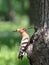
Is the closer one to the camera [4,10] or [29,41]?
[29,41]

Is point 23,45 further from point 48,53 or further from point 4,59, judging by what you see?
point 4,59

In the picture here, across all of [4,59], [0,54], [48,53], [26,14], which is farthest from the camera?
[26,14]

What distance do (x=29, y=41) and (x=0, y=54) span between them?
1.41 metres

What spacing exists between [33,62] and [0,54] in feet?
4.69

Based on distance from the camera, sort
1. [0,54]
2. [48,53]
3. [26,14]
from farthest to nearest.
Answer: [26,14], [0,54], [48,53]

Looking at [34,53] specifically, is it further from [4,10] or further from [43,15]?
[4,10]

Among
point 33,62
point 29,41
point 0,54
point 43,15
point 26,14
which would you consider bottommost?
point 26,14

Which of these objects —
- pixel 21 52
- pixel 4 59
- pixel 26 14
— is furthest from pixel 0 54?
pixel 26 14

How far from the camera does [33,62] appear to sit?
8.86 ft

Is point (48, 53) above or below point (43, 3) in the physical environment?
below

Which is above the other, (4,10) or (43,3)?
(43,3)

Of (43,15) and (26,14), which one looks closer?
(43,15)

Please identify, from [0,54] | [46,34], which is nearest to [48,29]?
[46,34]

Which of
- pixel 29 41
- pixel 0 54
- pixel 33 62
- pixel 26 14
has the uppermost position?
pixel 29 41
